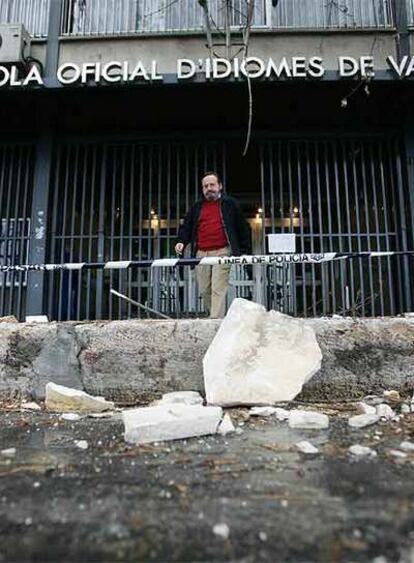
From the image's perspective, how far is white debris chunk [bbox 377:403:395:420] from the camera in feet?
8.90

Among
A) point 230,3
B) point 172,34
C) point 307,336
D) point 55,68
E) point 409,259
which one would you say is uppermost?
point 230,3

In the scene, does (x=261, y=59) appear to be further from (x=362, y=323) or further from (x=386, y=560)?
(x=386, y=560)

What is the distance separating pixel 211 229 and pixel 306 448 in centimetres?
323

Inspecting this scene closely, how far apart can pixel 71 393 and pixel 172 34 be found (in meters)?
5.00

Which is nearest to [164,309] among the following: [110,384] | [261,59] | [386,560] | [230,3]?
[110,384]

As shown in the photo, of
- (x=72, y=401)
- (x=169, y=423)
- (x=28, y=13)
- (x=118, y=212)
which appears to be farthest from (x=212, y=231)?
(x=28, y=13)

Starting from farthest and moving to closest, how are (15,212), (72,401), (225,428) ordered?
(15,212) < (72,401) < (225,428)

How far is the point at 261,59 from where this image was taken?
5906 millimetres

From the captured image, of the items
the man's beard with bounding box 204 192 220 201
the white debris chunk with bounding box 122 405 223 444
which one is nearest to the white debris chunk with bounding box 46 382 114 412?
the white debris chunk with bounding box 122 405 223 444

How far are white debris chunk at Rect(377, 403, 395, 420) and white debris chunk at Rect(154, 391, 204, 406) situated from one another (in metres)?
1.12

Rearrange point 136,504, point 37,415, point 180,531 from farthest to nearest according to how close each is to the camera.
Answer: point 37,415, point 136,504, point 180,531

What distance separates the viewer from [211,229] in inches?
196

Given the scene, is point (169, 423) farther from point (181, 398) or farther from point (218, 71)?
point (218, 71)

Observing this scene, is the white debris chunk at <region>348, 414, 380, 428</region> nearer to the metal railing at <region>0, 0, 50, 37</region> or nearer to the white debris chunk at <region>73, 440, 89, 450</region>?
the white debris chunk at <region>73, 440, 89, 450</region>
